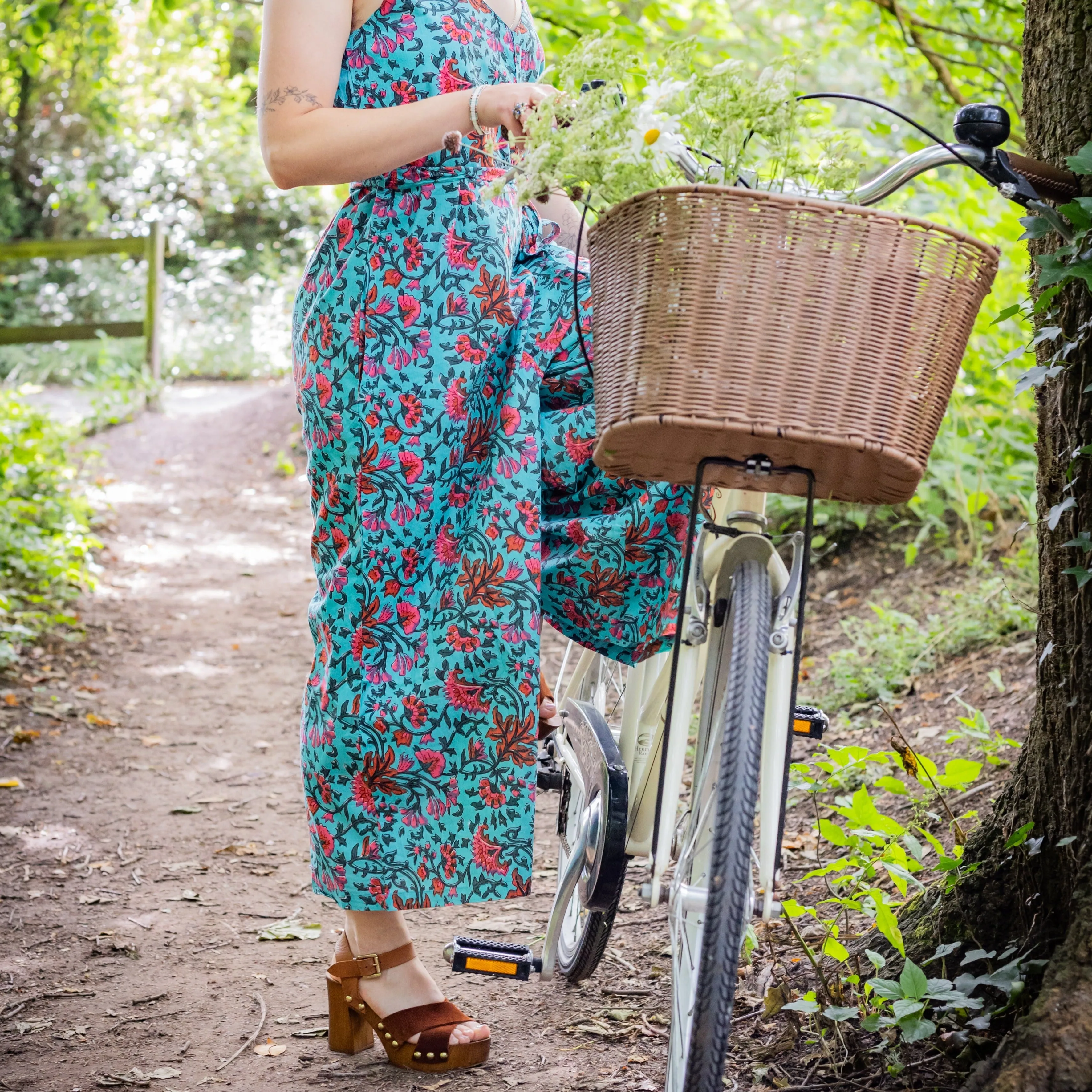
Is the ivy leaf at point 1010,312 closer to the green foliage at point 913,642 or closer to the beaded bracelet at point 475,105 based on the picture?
the beaded bracelet at point 475,105

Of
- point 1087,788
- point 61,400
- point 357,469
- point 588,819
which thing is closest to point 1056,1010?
point 1087,788

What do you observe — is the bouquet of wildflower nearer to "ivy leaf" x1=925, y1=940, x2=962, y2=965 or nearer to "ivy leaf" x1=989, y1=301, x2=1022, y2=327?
"ivy leaf" x1=989, y1=301, x2=1022, y2=327

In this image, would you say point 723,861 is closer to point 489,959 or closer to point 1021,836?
point 1021,836

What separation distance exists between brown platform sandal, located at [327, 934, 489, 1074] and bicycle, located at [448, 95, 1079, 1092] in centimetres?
13

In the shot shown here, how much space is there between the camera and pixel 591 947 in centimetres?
206

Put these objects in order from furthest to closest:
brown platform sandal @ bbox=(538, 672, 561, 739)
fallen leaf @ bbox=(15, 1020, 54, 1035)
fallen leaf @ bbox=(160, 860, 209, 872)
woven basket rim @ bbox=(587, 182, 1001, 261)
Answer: fallen leaf @ bbox=(160, 860, 209, 872)
brown platform sandal @ bbox=(538, 672, 561, 739)
fallen leaf @ bbox=(15, 1020, 54, 1035)
woven basket rim @ bbox=(587, 182, 1001, 261)

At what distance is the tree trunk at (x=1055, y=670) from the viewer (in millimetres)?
1568

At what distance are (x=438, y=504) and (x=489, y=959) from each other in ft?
2.51

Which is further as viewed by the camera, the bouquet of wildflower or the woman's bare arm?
the woman's bare arm

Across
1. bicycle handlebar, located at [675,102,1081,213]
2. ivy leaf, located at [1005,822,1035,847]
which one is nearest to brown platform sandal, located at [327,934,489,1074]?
ivy leaf, located at [1005,822,1035,847]

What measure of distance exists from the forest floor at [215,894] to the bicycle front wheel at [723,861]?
0.41 metres

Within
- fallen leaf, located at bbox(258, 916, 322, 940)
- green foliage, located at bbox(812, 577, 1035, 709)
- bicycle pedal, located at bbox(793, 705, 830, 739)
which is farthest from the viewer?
green foliage, located at bbox(812, 577, 1035, 709)

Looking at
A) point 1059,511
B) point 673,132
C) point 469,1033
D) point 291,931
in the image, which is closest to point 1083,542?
point 1059,511

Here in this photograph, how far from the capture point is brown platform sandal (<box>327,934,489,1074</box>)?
192cm
